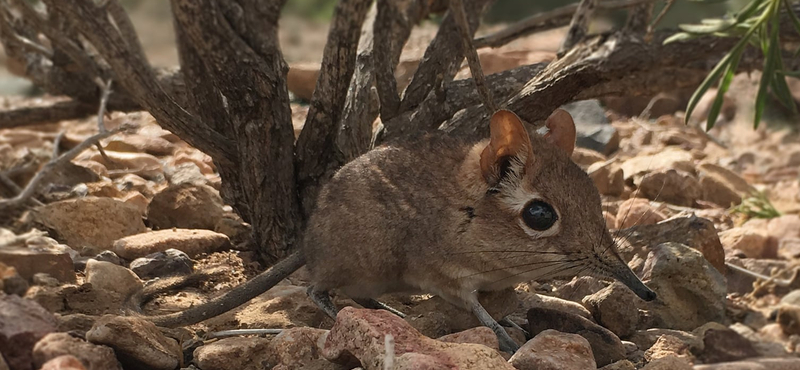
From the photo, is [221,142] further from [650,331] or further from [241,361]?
[650,331]

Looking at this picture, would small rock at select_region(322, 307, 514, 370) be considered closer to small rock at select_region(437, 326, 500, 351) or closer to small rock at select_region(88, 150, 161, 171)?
small rock at select_region(437, 326, 500, 351)

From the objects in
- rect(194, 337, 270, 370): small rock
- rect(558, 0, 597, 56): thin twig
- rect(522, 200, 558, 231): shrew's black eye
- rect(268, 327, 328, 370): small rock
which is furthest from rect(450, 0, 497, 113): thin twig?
rect(558, 0, 597, 56): thin twig

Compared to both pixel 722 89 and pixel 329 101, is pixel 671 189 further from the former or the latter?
pixel 329 101

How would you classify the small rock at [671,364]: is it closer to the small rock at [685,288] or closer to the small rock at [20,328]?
the small rock at [685,288]

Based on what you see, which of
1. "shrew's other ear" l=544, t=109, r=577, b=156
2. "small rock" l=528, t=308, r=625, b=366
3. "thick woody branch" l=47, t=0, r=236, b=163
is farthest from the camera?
"shrew's other ear" l=544, t=109, r=577, b=156

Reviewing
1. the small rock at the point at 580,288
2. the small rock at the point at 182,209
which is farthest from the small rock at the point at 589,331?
the small rock at the point at 182,209
